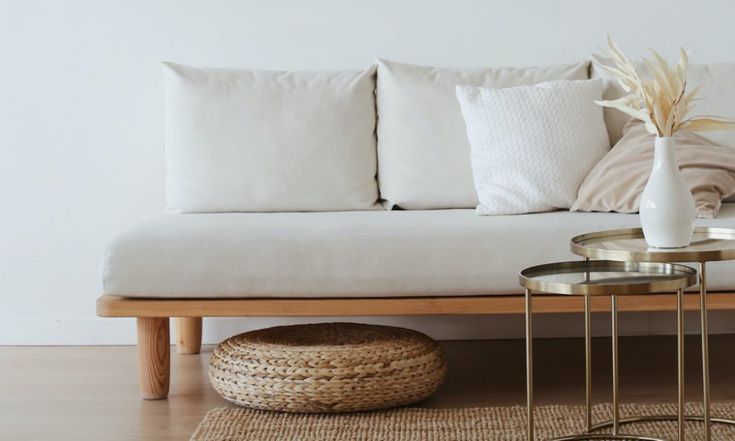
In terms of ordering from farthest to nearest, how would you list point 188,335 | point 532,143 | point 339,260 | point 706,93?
point 188,335, point 706,93, point 532,143, point 339,260

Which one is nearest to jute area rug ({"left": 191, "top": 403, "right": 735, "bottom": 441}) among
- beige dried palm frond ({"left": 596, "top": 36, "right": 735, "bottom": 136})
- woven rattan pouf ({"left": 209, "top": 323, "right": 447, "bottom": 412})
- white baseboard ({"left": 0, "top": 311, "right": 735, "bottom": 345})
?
woven rattan pouf ({"left": 209, "top": 323, "right": 447, "bottom": 412})

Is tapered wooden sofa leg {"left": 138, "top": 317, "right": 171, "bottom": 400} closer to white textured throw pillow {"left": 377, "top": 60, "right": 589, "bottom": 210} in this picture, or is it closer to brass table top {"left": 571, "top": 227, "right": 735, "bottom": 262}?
white textured throw pillow {"left": 377, "top": 60, "right": 589, "bottom": 210}

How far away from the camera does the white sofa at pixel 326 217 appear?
280cm

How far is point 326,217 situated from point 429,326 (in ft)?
2.71

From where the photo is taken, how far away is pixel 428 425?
2.64 metres

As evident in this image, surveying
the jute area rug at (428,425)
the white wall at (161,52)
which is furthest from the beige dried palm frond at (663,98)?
the white wall at (161,52)

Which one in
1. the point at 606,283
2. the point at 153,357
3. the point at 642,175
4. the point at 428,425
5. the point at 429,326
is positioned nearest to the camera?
the point at 606,283

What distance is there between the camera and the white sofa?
2.80 metres

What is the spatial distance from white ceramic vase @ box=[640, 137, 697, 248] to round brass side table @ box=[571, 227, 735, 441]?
0.03 meters

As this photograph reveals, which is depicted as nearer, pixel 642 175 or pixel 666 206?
pixel 666 206

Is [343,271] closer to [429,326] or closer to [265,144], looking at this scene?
[265,144]

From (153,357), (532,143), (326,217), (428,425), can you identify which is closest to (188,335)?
(153,357)

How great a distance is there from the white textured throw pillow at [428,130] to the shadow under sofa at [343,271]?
0.56m

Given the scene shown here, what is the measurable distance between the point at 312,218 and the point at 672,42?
1.56 meters
